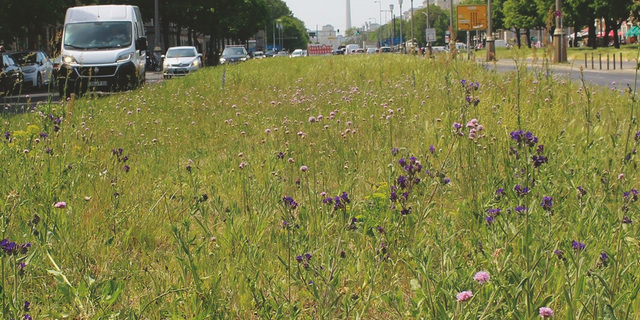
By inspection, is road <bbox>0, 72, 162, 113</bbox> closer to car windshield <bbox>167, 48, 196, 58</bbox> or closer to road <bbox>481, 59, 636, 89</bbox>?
road <bbox>481, 59, 636, 89</bbox>

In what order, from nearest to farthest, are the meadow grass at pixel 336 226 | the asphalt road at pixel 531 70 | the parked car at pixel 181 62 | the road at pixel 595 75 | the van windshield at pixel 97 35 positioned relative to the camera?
1. the meadow grass at pixel 336 226
2. the asphalt road at pixel 531 70
3. the road at pixel 595 75
4. the van windshield at pixel 97 35
5. the parked car at pixel 181 62

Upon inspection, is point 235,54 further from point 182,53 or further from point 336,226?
point 336,226

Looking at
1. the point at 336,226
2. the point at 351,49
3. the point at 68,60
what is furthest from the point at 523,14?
the point at 336,226

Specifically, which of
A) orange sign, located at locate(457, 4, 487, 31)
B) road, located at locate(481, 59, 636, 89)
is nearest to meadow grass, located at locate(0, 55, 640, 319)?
road, located at locate(481, 59, 636, 89)

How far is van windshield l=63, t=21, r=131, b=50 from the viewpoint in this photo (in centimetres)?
2180

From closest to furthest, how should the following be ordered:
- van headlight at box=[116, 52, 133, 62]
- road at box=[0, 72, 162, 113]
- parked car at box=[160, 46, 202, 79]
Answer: road at box=[0, 72, 162, 113], van headlight at box=[116, 52, 133, 62], parked car at box=[160, 46, 202, 79]

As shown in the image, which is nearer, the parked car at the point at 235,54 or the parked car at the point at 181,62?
the parked car at the point at 181,62

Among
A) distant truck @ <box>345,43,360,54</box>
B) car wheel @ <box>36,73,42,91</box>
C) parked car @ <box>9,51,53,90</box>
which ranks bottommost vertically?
car wheel @ <box>36,73,42,91</box>

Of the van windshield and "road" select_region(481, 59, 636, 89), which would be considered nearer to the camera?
"road" select_region(481, 59, 636, 89)

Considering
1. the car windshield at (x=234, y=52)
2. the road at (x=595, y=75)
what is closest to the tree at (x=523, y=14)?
the car windshield at (x=234, y=52)

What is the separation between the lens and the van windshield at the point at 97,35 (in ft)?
71.5

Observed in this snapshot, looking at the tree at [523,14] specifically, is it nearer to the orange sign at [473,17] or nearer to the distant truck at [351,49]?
the orange sign at [473,17]

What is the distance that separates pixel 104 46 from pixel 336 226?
1899cm

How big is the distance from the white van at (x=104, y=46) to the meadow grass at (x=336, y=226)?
1332cm
